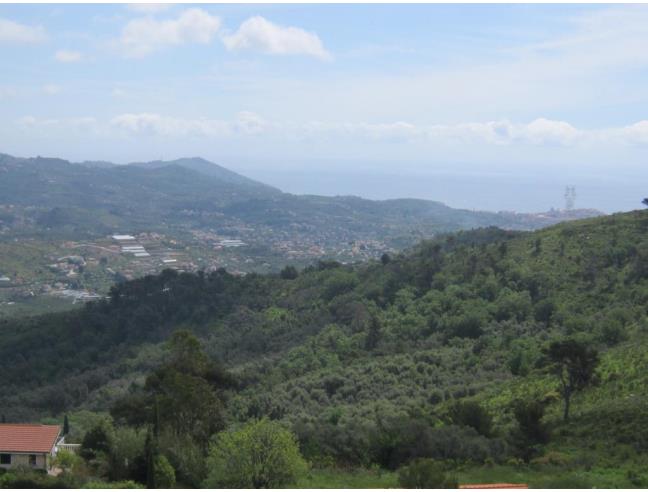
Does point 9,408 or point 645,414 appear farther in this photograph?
point 9,408

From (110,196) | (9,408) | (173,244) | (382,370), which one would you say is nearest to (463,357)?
(382,370)

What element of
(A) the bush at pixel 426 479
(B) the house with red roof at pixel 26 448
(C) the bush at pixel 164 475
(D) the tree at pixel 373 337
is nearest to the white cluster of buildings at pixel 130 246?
(D) the tree at pixel 373 337

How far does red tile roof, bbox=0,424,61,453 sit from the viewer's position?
52.1 feet

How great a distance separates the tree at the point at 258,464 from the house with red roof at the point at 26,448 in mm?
5368

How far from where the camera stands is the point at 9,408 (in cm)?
3147

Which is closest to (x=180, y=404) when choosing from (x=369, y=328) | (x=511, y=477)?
(x=511, y=477)

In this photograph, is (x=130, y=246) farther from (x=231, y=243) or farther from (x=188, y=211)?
(x=188, y=211)

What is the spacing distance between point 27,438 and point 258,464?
6.97m

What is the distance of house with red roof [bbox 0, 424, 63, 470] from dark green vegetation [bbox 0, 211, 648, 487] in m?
1.07

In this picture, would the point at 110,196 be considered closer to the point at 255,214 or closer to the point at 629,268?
the point at 255,214

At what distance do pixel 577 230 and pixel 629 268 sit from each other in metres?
7.58

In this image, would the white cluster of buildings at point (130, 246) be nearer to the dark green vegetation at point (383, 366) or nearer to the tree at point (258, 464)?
the dark green vegetation at point (383, 366)

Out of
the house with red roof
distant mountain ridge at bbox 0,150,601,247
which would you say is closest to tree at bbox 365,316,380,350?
the house with red roof

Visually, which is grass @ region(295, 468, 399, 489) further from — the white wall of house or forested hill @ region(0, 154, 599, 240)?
forested hill @ region(0, 154, 599, 240)
